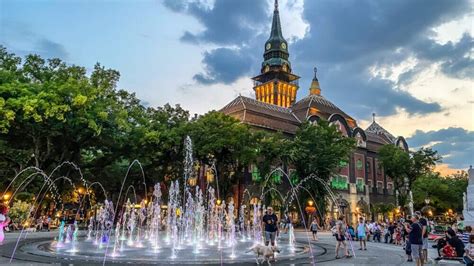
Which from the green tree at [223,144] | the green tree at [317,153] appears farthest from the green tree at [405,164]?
the green tree at [223,144]

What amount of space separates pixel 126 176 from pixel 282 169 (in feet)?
58.4

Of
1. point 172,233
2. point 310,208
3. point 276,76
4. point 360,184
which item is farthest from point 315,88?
point 172,233

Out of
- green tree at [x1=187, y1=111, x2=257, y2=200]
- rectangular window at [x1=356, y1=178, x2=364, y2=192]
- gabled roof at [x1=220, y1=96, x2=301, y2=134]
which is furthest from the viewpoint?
rectangular window at [x1=356, y1=178, x2=364, y2=192]

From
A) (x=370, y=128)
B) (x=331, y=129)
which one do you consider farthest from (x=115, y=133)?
(x=370, y=128)

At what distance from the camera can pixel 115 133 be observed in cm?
3250

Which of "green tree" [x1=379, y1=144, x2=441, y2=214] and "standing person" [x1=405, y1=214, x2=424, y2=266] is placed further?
"green tree" [x1=379, y1=144, x2=441, y2=214]

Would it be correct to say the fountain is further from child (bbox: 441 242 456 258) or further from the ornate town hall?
the ornate town hall

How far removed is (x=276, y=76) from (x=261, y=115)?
34.3m

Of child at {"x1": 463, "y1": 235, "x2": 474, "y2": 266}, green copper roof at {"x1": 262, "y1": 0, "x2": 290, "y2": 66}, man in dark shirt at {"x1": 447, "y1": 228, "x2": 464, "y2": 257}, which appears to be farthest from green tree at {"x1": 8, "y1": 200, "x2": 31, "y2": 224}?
green copper roof at {"x1": 262, "y1": 0, "x2": 290, "y2": 66}

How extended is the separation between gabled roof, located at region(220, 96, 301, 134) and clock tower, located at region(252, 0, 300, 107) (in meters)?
25.9

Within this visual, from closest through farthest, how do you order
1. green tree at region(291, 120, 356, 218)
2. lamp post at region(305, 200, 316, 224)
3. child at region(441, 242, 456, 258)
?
child at region(441, 242, 456, 258), lamp post at region(305, 200, 316, 224), green tree at region(291, 120, 356, 218)

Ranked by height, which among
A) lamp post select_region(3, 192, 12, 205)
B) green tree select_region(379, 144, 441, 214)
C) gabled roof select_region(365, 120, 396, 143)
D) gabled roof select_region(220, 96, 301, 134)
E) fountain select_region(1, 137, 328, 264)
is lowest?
fountain select_region(1, 137, 328, 264)

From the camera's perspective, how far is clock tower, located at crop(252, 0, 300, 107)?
3295 inches

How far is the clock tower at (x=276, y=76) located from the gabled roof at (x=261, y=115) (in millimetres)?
25859
